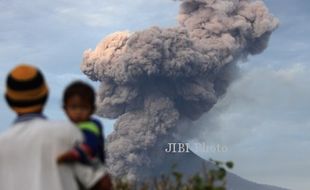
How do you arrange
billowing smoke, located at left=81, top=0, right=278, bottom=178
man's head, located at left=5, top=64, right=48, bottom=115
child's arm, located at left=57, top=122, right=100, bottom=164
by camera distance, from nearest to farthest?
child's arm, located at left=57, top=122, right=100, bottom=164
man's head, located at left=5, top=64, right=48, bottom=115
billowing smoke, located at left=81, top=0, right=278, bottom=178

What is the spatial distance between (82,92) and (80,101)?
0.15 ft

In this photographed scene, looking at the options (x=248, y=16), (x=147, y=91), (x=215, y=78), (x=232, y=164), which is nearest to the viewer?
(x=232, y=164)

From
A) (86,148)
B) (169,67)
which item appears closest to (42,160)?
(86,148)

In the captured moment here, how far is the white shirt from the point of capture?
2918 mm

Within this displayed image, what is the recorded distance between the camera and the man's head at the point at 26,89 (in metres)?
3.05

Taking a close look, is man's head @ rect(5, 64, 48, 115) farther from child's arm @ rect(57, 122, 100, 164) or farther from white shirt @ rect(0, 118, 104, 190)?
child's arm @ rect(57, 122, 100, 164)

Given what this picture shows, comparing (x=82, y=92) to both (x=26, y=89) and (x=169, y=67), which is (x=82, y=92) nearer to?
(x=26, y=89)

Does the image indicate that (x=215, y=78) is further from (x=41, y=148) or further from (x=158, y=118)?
(x=41, y=148)

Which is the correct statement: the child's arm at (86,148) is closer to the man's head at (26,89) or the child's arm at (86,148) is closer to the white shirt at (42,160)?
the white shirt at (42,160)

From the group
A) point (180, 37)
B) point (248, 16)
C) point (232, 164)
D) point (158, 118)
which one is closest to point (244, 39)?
point (248, 16)

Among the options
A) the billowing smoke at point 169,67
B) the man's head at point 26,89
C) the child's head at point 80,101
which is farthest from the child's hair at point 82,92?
the billowing smoke at point 169,67

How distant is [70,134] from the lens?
9.55 ft

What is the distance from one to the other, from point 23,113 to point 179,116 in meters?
84.7

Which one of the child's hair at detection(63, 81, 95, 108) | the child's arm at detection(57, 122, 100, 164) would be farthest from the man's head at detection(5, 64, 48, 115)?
the child's arm at detection(57, 122, 100, 164)
